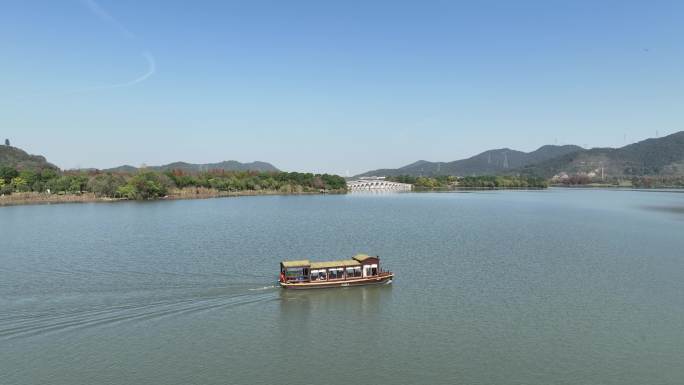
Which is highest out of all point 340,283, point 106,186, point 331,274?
point 106,186

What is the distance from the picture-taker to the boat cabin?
32.2m

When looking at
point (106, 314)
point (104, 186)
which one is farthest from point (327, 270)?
point (104, 186)

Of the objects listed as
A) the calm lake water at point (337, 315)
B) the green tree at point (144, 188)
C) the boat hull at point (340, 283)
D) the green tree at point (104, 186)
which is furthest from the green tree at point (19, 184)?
the boat hull at point (340, 283)

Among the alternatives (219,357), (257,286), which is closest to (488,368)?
(219,357)

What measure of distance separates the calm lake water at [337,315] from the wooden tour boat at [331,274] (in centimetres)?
83

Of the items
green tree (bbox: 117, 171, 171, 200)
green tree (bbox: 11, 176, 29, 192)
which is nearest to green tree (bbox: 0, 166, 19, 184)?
green tree (bbox: 11, 176, 29, 192)

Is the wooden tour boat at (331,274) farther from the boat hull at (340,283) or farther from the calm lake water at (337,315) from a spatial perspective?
the calm lake water at (337,315)

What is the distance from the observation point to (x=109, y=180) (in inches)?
4833

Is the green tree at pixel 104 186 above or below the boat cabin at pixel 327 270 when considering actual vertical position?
above

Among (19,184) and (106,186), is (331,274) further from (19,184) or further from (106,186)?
(19,184)

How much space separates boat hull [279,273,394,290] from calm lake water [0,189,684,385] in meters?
0.57

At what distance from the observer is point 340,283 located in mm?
32906

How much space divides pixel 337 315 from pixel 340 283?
569cm

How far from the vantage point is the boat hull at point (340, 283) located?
3159cm
